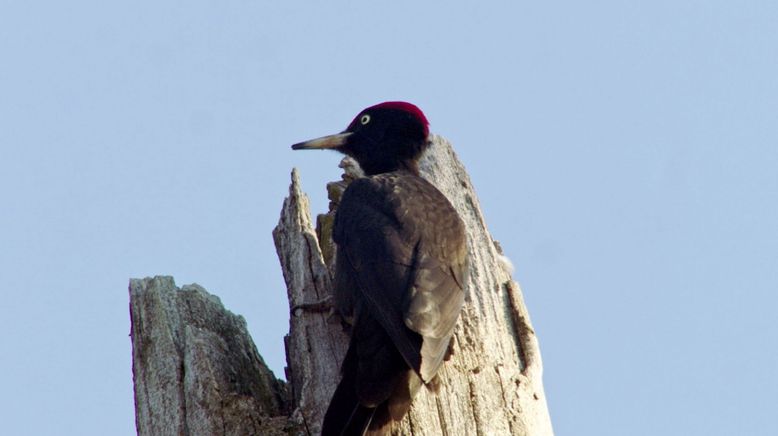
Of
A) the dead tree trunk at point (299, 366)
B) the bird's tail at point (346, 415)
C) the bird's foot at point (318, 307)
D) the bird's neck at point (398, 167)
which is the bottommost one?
the bird's tail at point (346, 415)

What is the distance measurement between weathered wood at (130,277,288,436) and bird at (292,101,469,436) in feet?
1.32

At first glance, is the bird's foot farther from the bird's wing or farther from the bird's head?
the bird's head

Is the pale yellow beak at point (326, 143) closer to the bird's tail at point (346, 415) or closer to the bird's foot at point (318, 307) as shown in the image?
the bird's foot at point (318, 307)

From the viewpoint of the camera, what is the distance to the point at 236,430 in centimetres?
517

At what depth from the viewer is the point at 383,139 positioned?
7652 millimetres

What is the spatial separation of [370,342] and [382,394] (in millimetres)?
385

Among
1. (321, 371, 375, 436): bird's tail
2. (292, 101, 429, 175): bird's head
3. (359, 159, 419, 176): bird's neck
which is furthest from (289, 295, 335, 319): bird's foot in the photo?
(292, 101, 429, 175): bird's head

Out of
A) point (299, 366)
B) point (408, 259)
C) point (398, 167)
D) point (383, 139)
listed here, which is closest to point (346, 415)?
point (299, 366)

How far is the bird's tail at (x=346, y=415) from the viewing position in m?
5.11

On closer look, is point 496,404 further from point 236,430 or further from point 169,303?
point 169,303

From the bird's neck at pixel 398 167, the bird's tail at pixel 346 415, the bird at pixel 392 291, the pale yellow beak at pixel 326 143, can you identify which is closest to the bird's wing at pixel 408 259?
the bird at pixel 392 291

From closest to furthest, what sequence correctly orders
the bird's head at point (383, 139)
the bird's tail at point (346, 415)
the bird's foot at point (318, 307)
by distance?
the bird's tail at point (346, 415), the bird's foot at point (318, 307), the bird's head at point (383, 139)

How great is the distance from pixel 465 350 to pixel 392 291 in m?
0.44

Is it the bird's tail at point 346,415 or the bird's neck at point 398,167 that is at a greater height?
the bird's neck at point 398,167
